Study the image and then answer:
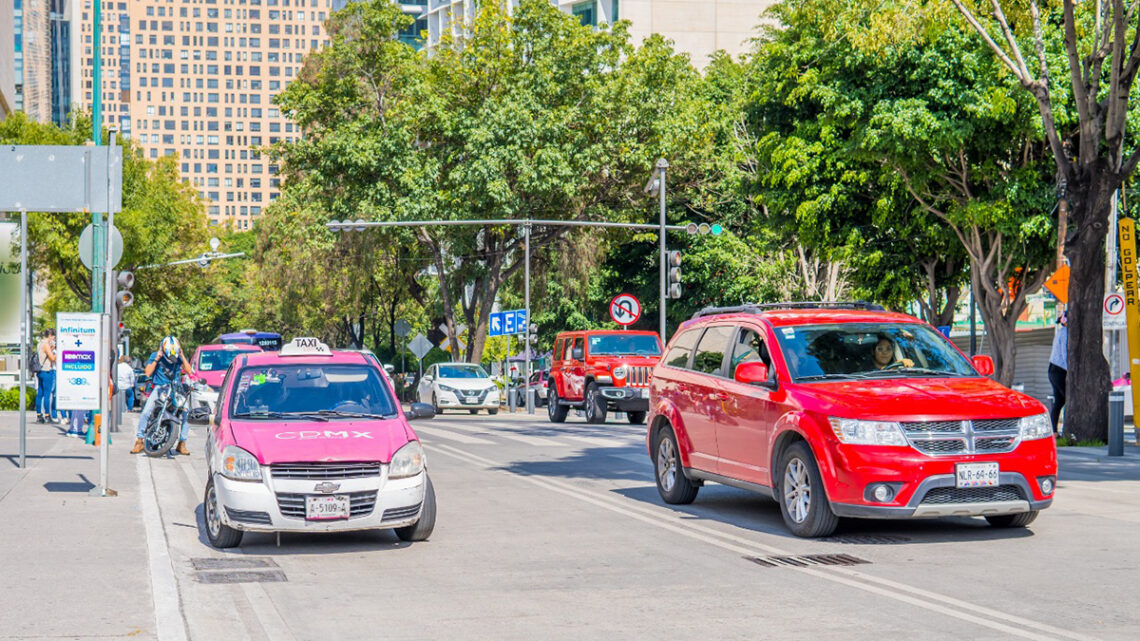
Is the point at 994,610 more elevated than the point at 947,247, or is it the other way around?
the point at 947,247

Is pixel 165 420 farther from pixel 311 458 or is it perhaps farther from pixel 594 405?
pixel 594 405

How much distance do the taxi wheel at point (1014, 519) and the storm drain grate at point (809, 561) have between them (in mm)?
1719

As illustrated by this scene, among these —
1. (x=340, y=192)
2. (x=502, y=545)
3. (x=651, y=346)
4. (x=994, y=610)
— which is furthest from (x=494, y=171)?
(x=994, y=610)

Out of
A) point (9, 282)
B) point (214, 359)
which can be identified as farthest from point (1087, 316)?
point (9, 282)

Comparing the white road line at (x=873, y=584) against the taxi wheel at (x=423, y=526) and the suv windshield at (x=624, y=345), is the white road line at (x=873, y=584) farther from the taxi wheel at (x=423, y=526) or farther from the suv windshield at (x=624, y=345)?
the suv windshield at (x=624, y=345)

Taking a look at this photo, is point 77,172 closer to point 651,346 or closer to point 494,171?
point 651,346

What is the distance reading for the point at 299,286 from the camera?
5800 cm

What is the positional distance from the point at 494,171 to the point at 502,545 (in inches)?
1295

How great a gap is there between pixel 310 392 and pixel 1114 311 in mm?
13338

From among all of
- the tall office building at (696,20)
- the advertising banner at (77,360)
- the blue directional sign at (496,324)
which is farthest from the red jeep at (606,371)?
the tall office building at (696,20)

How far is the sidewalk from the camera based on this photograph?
7516mm

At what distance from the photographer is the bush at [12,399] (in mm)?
36275

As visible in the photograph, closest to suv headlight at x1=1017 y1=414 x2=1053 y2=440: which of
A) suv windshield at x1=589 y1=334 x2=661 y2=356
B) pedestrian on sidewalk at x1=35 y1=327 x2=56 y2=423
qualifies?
suv windshield at x1=589 y1=334 x2=661 y2=356

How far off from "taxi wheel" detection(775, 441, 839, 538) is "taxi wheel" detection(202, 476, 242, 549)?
4.24 metres
